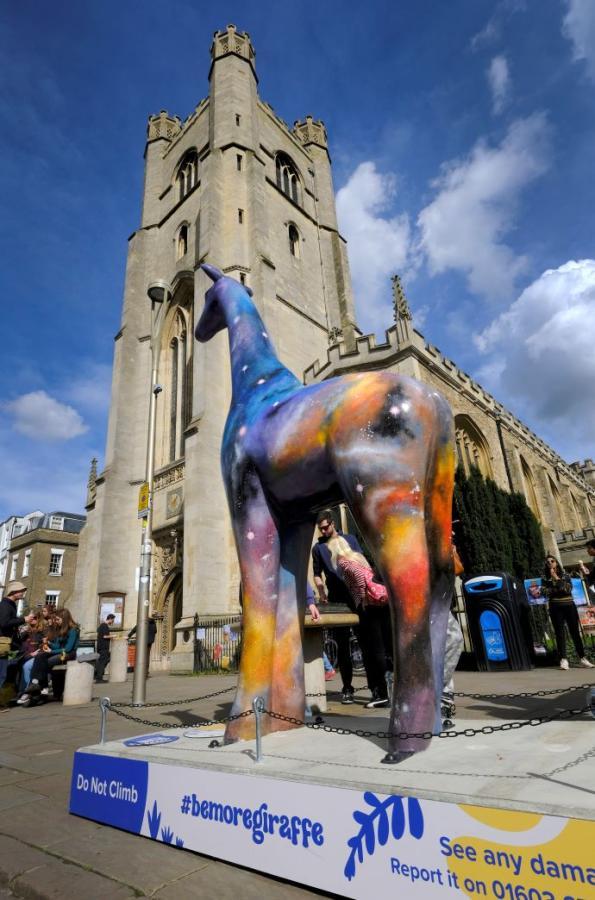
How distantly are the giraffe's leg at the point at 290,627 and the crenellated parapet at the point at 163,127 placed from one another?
108 feet

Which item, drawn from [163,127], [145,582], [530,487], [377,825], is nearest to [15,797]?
[377,825]

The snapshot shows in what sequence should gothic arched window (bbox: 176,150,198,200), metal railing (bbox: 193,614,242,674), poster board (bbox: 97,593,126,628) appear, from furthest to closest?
gothic arched window (bbox: 176,150,198,200) < poster board (bbox: 97,593,126,628) < metal railing (bbox: 193,614,242,674)

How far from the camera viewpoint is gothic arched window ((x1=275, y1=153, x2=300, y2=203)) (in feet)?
88.2

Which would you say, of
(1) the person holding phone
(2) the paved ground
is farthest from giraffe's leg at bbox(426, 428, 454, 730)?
(1) the person holding phone

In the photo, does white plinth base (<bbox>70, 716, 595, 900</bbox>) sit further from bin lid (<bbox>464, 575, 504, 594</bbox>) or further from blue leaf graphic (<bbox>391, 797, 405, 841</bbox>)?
bin lid (<bbox>464, 575, 504, 594</bbox>)

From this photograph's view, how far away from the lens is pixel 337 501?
2.97 metres

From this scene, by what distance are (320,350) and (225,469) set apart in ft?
67.9

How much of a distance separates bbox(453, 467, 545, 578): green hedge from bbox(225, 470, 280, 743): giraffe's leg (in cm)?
1219

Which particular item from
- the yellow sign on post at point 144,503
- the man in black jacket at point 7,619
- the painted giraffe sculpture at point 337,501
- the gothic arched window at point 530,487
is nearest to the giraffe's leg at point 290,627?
the painted giraffe sculpture at point 337,501

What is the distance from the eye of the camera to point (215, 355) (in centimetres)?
1803

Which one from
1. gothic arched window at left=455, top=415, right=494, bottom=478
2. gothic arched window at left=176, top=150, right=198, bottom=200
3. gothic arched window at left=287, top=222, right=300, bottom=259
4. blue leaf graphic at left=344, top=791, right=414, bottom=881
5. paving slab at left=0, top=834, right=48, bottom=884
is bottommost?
paving slab at left=0, top=834, right=48, bottom=884

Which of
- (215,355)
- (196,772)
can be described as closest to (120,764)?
(196,772)

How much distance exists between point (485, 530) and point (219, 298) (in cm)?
1322

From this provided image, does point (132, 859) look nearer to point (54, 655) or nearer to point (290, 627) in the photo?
point (290, 627)
